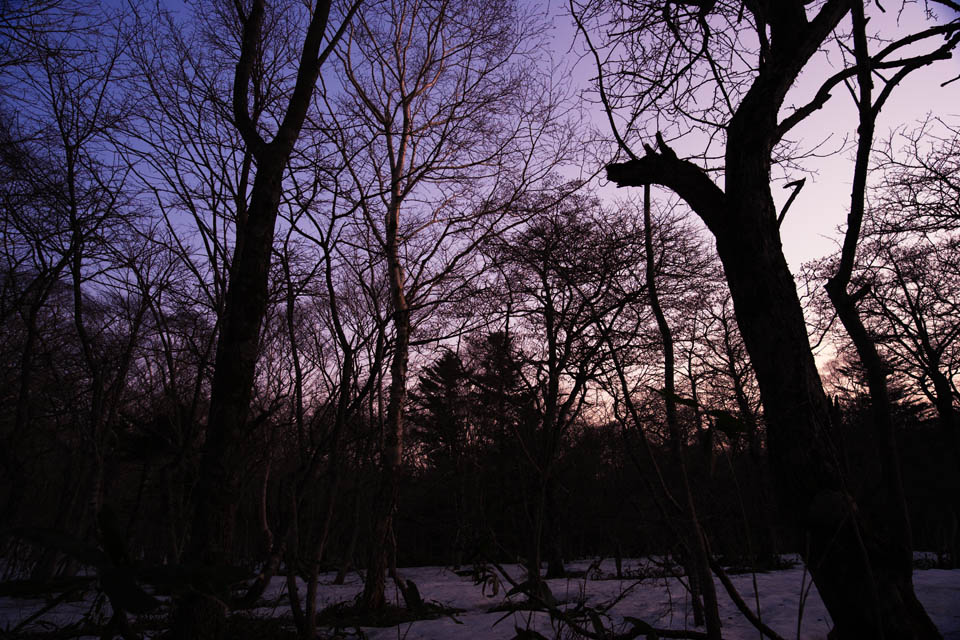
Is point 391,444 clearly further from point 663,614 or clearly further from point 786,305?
point 786,305

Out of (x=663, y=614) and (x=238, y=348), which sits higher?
(x=238, y=348)

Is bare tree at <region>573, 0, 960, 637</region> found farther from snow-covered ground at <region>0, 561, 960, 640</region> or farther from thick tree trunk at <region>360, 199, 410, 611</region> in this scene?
thick tree trunk at <region>360, 199, 410, 611</region>

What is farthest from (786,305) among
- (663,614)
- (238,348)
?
(663,614)

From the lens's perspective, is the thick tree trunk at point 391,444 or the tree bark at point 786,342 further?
the thick tree trunk at point 391,444

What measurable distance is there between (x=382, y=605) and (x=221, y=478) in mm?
5496

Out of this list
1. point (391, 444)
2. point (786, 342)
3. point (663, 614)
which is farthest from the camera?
point (391, 444)

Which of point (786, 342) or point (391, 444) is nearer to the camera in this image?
point (786, 342)

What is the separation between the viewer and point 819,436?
2289mm

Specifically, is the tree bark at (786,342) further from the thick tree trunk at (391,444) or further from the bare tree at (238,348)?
the thick tree trunk at (391,444)

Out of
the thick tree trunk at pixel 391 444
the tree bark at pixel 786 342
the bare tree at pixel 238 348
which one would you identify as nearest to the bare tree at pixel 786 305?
the tree bark at pixel 786 342

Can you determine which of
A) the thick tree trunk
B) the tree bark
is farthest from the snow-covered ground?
the tree bark

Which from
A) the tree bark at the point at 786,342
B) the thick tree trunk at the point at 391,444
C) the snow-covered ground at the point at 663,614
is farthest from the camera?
the thick tree trunk at the point at 391,444

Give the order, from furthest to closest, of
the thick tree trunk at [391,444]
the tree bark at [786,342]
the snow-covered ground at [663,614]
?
the thick tree trunk at [391,444] → the snow-covered ground at [663,614] → the tree bark at [786,342]

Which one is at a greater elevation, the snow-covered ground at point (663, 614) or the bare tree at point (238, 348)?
the bare tree at point (238, 348)
